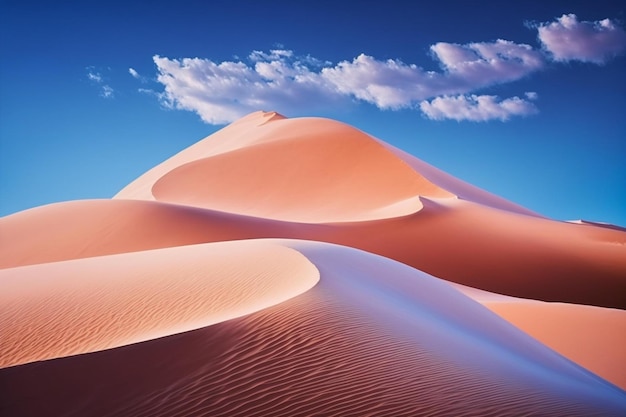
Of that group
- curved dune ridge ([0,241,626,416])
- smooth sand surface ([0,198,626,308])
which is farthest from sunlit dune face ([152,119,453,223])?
curved dune ridge ([0,241,626,416])

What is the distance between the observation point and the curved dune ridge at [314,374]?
15.5 ft

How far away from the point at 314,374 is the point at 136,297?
14.6 feet

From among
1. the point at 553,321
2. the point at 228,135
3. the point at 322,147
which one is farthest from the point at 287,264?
the point at 228,135

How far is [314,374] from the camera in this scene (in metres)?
5.22

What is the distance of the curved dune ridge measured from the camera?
15.5 ft

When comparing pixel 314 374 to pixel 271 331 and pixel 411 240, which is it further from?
pixel 411 240

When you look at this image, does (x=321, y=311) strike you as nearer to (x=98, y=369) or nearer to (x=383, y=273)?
(x=98, y=369)

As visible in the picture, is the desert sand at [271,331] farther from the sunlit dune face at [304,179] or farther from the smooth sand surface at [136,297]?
the sunlit dune face at [304,179]

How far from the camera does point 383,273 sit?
10.7 metres

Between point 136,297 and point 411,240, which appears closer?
point 136,297

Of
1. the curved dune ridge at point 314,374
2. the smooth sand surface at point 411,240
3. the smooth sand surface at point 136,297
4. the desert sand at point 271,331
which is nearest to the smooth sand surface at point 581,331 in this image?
the desert sand at point 271,331

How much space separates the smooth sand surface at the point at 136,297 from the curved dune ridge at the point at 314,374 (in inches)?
26.4

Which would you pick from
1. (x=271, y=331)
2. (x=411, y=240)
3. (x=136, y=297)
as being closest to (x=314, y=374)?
(x=271, y=331)

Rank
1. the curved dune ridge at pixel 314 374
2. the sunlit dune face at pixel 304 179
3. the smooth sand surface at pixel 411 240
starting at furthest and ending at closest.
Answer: the sunlit dune face at pixel 304 179, the smooth sand surface at pixel 411 240, the curved dune ridge at pixel 314 374
